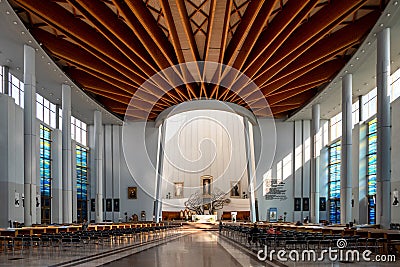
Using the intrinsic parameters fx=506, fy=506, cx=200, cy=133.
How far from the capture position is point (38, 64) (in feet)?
86.9

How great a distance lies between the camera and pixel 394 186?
24578mm

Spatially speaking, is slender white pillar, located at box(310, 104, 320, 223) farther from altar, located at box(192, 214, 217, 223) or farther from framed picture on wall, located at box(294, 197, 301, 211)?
altar, located at box(192, 214, 217, 223)

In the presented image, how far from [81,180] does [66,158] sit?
→ 14.5m

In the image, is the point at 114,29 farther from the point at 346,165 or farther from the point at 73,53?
the point at 346,165

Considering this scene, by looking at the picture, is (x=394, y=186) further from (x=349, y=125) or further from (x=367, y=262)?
(x=367, y=262)

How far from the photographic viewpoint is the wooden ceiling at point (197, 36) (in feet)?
66.1

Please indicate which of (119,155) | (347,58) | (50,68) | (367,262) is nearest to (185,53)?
(50,68)

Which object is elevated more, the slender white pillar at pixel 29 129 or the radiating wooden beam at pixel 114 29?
the radiating wooden beam at pixel 114 29

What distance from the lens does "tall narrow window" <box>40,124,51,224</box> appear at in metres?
34.6

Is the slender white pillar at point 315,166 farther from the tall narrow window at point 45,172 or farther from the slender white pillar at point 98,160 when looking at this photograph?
the tall narrow window at point 45,172

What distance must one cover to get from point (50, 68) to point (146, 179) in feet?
66.8

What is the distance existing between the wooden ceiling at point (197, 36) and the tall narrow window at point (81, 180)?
1189 centimetres

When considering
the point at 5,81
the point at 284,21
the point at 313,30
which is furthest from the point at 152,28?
the point at 5,81

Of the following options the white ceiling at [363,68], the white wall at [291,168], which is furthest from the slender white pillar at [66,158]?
the white wall at [291,168]
